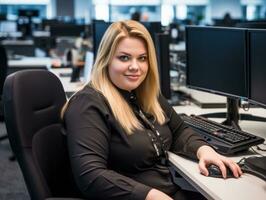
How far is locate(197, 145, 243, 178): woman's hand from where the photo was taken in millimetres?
1642

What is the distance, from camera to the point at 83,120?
159 cm

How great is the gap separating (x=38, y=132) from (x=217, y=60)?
1057 mm

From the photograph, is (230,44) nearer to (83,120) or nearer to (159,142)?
(159,142)

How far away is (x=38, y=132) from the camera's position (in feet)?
5.56

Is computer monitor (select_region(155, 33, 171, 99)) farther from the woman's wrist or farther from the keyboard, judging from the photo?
the woman's wrist

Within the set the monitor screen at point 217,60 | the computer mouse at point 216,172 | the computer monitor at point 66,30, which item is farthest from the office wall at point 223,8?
the computer mouse at point 216,172

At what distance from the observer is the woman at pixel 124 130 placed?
1.52 metres

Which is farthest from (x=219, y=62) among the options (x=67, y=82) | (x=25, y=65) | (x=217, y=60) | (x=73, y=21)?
(x=73, y=21)

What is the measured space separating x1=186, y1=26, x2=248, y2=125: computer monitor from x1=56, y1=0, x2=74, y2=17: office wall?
9851mm

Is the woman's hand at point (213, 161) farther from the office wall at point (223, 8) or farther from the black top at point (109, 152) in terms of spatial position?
the office wall at point (223, 8)

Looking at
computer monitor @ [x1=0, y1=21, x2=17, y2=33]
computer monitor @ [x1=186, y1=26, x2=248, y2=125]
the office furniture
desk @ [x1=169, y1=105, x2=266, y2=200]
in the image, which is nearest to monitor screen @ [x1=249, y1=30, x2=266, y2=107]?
computer monitor @ [x1=186, y1=26, x2=248, y2=125]

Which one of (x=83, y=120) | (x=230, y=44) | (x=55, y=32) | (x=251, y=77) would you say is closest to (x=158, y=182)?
(x=83, y=120)

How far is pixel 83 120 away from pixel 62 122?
17cm

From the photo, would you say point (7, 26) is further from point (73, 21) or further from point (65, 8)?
point (65, 8)
